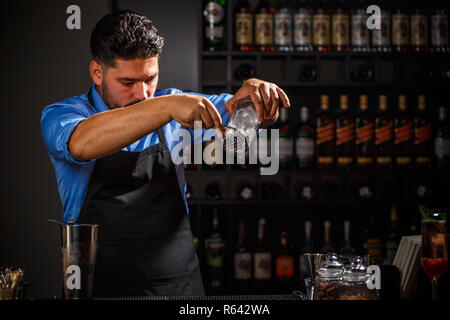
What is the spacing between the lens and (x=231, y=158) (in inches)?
107

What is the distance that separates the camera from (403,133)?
274 centimetres

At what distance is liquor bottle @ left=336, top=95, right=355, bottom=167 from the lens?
8.96ft

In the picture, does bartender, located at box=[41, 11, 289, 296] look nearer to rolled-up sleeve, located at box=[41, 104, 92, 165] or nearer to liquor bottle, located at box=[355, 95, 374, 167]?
rolled-up sleeve, located at box=[41, 104, 92, 165]

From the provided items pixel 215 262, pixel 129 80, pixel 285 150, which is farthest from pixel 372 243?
pixel 129 80

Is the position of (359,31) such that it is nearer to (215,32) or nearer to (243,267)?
(215,32)

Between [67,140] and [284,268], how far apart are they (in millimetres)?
1698

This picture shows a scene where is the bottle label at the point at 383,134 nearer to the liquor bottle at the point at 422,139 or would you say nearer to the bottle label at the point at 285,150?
the liquor bottle at the point at 422,139

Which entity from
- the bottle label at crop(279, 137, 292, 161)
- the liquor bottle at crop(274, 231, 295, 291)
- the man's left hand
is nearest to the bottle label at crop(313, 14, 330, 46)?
the bottle label at crop(279, 137, 292, 161)

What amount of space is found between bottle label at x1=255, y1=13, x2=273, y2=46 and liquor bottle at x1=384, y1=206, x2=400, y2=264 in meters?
1.16

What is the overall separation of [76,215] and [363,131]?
1706 mm

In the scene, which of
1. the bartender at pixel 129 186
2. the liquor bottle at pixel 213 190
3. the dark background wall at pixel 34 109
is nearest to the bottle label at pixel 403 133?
the liquor bottle at pixel 213 190

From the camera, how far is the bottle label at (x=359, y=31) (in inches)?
108
